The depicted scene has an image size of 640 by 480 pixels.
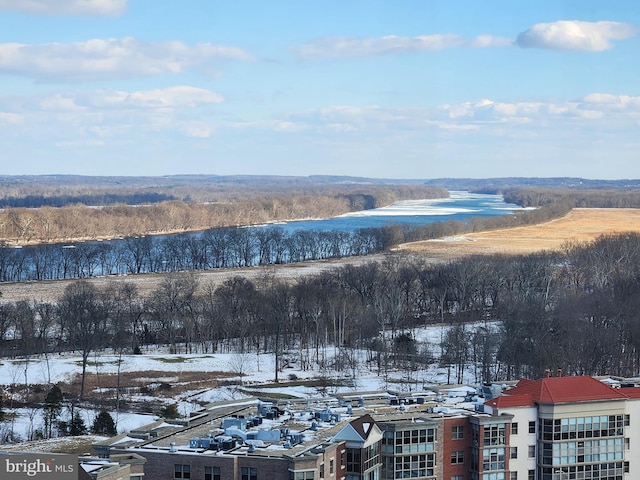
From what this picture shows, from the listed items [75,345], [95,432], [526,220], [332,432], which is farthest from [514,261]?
[526,220]

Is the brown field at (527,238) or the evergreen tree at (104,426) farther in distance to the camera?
the brown field at (527,238)

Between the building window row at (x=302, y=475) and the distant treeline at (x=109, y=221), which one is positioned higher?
the distant treeline at (x=109, y=221)

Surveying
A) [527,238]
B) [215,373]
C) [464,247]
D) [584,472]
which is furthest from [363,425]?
[527,238]

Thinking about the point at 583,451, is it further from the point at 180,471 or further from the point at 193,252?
the point at 193,252

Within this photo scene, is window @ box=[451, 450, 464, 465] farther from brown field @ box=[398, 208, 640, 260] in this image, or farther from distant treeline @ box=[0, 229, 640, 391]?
brown field @ box=[398, 208, 640, 260]

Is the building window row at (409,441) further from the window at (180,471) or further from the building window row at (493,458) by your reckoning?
the window at (180,471)

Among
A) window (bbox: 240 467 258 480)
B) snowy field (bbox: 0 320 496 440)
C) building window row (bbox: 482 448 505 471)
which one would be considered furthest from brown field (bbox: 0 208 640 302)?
window (bbox: 240 467 258 480)

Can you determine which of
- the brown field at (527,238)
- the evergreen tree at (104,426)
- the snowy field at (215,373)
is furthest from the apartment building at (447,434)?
the brown field at (527,238)
